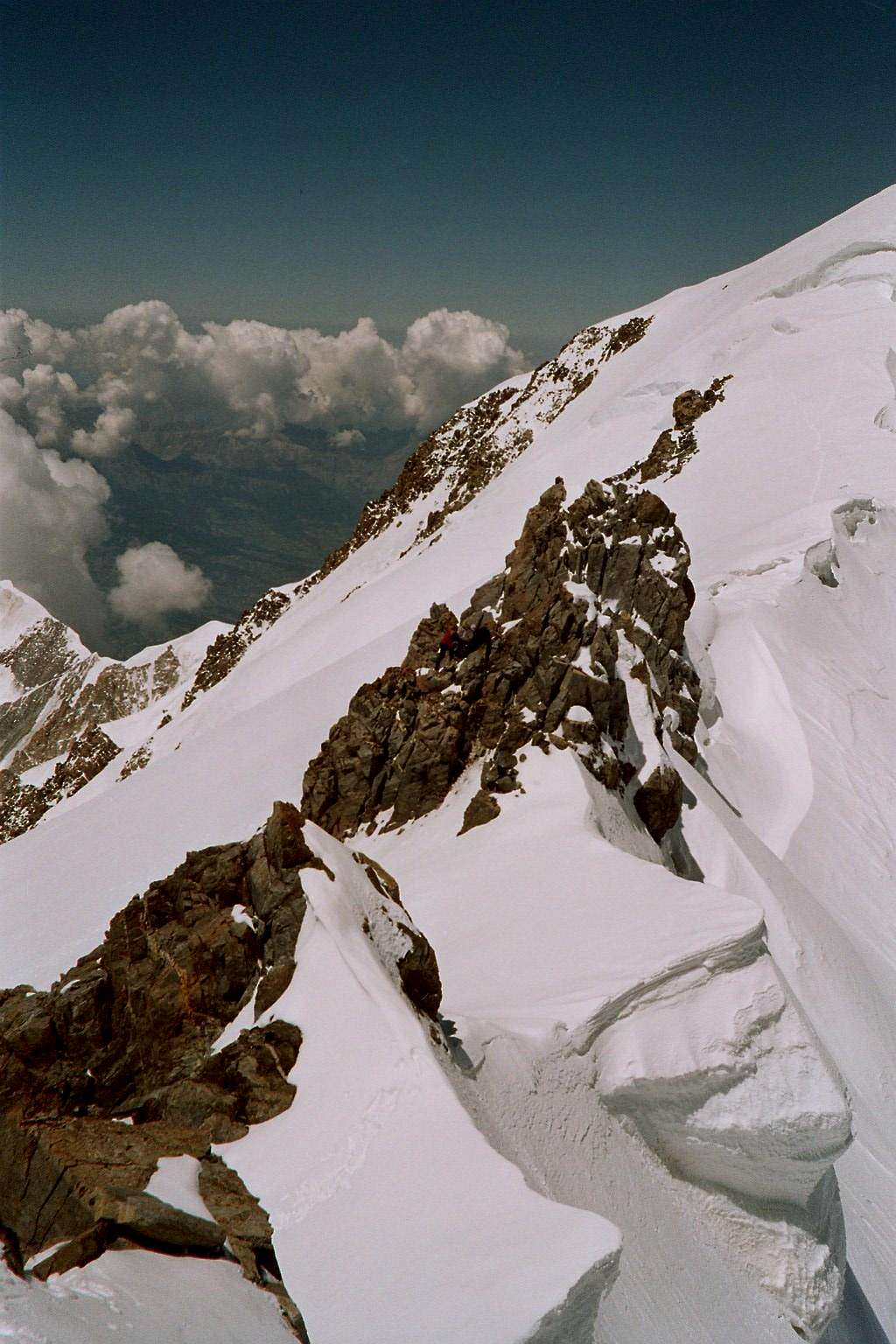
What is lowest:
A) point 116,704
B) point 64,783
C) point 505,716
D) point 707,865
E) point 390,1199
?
point 707,865

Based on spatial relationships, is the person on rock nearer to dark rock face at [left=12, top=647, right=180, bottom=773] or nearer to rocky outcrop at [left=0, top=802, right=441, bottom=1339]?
rocky outcrop at [left=0, top=802, right=441, bottom=1339]

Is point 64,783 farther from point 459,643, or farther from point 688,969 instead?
point 688,969

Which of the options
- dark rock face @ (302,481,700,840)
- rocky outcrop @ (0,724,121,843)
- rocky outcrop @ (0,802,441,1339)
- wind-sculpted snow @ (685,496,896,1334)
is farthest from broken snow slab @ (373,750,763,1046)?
rocky outcrop @ (0,724,121,843)

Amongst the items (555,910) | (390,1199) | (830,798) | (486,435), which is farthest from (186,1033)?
(486,435)

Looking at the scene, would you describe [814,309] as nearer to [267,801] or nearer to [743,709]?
[743,709]

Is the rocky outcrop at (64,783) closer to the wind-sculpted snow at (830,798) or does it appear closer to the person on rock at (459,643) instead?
the person on rock at (459,643)

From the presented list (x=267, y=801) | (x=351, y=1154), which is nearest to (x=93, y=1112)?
(x=351, y=1154)
